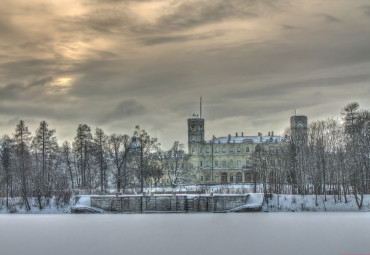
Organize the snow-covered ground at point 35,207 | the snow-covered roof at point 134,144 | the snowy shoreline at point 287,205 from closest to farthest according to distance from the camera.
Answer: the snowy shoreline at point 287,205
the snow-covered ground at point 35,207
the snow-covered roof at point 134,144

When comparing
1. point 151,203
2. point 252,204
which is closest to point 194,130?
point 151,203

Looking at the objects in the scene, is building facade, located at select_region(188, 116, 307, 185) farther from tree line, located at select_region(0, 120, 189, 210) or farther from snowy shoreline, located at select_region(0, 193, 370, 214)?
snowy shoreline, located at select_region(0, 193, 370, 214)

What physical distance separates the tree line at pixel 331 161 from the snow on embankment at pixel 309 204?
1.97 ft

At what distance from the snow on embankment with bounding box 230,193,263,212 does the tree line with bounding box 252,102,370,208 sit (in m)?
1.93

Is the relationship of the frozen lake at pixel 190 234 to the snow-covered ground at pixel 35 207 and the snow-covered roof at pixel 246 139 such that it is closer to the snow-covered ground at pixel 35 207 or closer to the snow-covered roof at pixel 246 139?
the snow-covered ground at pixel 35 207

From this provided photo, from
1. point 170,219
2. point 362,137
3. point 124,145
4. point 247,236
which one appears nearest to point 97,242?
point 247,236

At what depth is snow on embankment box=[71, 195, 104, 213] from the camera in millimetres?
51250

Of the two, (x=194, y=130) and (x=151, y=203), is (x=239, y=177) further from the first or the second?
(x=151, y=203)

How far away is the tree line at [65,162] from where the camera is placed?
52.9m

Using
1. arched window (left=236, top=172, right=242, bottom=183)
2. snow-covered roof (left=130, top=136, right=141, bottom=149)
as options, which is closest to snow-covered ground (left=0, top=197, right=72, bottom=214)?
snow-covered roof (left=130, top=136, right=141, bottom=149)

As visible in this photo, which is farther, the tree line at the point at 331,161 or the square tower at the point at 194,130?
the square tower at the point at 194,130

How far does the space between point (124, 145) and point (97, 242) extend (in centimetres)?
3272

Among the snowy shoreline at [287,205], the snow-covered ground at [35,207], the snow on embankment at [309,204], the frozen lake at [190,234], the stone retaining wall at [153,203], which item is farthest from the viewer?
the stone retaining wall at [153,203]

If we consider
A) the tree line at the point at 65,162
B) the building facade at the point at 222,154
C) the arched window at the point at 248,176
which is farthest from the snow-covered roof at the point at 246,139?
the tree line at the point at 65,162
